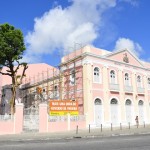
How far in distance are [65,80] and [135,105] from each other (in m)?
10.6

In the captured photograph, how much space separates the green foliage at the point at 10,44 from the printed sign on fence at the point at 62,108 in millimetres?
7668

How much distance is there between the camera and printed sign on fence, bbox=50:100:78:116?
26375mm

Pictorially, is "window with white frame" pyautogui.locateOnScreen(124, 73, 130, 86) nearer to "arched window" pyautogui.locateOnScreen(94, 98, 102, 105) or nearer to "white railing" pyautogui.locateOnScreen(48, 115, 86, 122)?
"arched window" pyautogui.locateOnScreen(94, 98, 102, 105)

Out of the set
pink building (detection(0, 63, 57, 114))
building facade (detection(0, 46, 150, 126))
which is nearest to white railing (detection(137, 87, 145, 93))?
building facade (detection(0, 46, 150, 126))

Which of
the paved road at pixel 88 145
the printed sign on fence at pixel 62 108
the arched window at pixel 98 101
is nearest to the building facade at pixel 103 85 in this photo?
the arched window at pixel 98 101

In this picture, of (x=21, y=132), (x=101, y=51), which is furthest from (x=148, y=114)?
(x=21, y=132)

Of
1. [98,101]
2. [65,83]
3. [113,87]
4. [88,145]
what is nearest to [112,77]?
[113,87]

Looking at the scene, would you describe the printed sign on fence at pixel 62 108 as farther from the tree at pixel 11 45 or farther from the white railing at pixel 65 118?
the tree at pixel 11 45

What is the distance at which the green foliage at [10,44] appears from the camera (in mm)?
29547

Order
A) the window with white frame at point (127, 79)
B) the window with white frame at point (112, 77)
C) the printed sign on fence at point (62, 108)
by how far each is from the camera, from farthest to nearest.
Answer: the window with white frame at point (127, 79) < the window with white frame at point (112, 77) < the printed sign on fence at point (62, 108)

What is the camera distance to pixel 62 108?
2708 centimetres

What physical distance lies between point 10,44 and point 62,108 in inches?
388

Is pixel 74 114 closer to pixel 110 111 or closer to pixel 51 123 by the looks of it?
pixel 51 123

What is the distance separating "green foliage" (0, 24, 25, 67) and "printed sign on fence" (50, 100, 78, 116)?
767 cm
